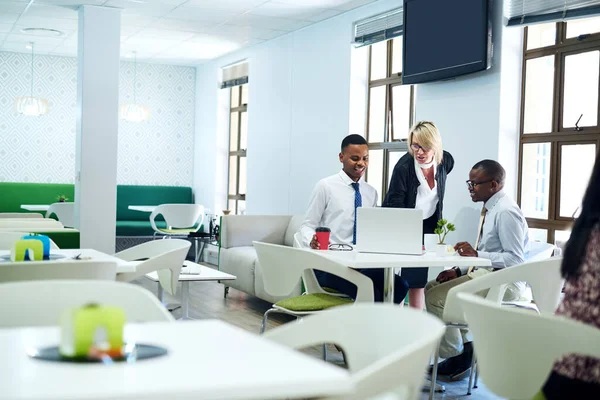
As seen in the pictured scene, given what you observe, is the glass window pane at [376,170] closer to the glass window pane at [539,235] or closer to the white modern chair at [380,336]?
the glass window pane at [539,235]

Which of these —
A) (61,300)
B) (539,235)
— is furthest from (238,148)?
(61,300)

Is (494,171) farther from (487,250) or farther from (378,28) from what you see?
(378,28)

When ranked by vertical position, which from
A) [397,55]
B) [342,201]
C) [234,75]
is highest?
[234,75]

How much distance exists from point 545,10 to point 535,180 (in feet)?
4.18

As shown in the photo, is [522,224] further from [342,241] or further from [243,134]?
[243,134]

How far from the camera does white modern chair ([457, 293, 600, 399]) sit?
71.4 inches

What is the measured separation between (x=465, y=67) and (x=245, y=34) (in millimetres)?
4074

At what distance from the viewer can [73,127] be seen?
37.7 ft

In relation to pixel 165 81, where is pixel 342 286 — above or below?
below

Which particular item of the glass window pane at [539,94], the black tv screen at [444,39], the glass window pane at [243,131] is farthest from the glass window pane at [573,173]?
the glass window pane at [243,131]

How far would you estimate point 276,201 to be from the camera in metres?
9.23

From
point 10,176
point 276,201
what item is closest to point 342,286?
point 276,201

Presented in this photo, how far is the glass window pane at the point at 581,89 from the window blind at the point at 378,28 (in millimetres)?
1866

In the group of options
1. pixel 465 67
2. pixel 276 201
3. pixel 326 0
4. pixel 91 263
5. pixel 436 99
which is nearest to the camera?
pixel 91 263
